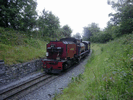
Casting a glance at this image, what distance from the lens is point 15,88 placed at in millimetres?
5090

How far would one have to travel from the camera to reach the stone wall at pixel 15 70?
587cm

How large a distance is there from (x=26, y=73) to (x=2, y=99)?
11.6 feet

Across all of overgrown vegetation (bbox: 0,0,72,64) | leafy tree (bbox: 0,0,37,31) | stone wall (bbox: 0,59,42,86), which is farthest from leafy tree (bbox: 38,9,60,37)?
stone wall (bbox: 0,59,42,86)

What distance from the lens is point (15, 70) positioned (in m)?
6.68

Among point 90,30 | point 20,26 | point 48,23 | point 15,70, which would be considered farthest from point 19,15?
point 90,30

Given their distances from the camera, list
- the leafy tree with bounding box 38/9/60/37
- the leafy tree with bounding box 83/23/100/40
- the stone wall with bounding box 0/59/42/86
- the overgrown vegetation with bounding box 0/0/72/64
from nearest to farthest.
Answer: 1. the stone wall with bounding box 0/59/42/86
2. the overgrown vegetation with bounding box 0/0/72/64
3. the leafy tree with bounding box 38/9/60/37
4. the leafy tree with bounding box 83/23/100/40

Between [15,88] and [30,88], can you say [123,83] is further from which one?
[15,88]

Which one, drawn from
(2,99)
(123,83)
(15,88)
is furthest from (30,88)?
(123,83)

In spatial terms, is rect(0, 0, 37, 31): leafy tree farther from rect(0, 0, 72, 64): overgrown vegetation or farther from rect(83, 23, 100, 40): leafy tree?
rect(83, 23, 100, 40): leafy tree

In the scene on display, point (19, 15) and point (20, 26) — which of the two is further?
point (20, 26)

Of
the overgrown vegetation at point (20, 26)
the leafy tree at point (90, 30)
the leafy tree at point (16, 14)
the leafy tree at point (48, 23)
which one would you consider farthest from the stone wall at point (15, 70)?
the leafy tree at point (90, 30)

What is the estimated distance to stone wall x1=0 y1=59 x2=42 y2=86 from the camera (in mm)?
5867

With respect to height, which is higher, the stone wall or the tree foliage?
the tree foliage

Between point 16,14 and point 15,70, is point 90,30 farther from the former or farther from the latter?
point 15,70
